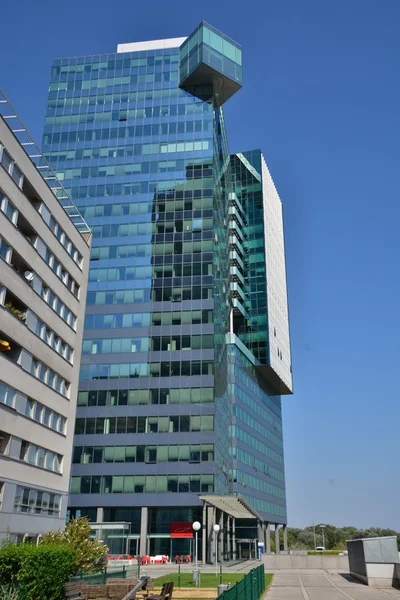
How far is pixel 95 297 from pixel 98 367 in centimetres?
1070

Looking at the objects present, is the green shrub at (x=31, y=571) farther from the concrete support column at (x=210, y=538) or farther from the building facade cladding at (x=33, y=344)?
the concrete support column at (x=210, y=538)

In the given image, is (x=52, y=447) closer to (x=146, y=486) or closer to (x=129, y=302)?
(x=146, y=486)

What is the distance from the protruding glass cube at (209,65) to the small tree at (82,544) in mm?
75121

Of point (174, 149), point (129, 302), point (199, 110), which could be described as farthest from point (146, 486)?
point (199, 110)

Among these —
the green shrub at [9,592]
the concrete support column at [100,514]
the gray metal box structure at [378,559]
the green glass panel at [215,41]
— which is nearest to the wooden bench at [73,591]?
the green shrub at [9,592]

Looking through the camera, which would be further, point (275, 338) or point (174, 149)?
point (275, 338)

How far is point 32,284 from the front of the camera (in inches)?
1511

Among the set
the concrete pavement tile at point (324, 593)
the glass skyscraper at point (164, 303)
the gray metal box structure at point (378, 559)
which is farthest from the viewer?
the glass skyscraper at point (164, 303)

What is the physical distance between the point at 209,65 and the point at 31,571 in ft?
283

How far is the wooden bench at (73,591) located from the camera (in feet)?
73.7

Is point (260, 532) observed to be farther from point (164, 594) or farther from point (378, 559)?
point (164, 594)

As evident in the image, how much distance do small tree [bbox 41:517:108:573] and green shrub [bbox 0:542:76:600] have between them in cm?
1017

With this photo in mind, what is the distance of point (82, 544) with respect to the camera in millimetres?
33750

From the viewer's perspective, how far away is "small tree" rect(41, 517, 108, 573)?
3225cm
